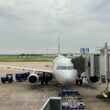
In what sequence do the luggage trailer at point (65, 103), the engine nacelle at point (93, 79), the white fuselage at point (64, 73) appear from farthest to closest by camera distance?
1. the engine nacelle at point (93, 79)
2. the white fuselage at point (64, 73)
3. the luggage trailer at point (65, 103)

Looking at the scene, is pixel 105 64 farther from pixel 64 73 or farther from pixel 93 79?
pixel 93 79

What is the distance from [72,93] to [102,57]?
17.4ft

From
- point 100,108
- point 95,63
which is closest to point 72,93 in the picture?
point 100,108

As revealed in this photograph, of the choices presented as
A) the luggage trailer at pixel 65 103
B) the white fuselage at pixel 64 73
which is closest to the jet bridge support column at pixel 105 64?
the luggage trailer at pixel 65 103

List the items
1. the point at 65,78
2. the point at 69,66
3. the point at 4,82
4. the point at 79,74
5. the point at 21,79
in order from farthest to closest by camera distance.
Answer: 1. the point at 21,79
2. the point at 4,82
3. the point at 79,74
4. the point at 69,66
5. the point at 65,78

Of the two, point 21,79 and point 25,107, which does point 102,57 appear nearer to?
point 25,107

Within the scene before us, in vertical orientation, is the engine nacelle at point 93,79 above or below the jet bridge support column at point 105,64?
below

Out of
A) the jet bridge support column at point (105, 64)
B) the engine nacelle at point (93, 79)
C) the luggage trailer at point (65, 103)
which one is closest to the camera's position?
the luggage trailer at point (65, 103)

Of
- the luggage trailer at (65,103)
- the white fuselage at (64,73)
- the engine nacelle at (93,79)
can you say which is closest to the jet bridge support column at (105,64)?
the luggage trailer at (65,103)

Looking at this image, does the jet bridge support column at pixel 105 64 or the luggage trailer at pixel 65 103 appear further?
the jet bridge support column at pixel 105 64

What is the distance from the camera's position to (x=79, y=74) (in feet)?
133

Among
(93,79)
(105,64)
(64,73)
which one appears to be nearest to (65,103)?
(105,64)

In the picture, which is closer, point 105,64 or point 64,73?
point 105,64

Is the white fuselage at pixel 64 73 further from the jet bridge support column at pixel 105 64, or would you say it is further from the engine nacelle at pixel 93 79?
the jet bridge support column at pixel 105 64
